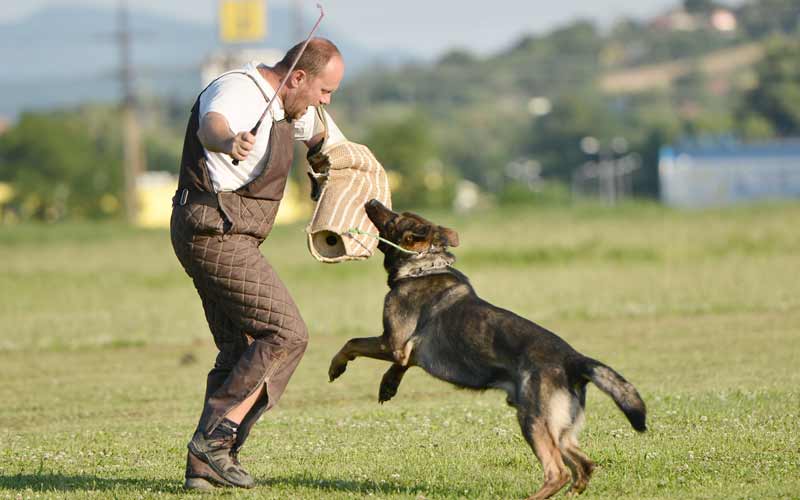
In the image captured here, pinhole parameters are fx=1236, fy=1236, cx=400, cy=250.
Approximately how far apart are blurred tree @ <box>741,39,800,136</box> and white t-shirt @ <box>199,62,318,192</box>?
96798 millimetres

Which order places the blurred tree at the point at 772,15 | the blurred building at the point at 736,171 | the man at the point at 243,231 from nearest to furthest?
the man at the point at 243,231 < the blurred building at the point at 736,171 < the blurred tree at the point at 772,15


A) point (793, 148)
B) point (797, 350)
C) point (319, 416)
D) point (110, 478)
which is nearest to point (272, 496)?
point (110, 478)

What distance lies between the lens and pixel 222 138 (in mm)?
6496

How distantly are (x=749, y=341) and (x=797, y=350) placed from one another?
1.05 m

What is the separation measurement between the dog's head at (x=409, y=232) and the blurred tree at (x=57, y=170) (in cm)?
7895

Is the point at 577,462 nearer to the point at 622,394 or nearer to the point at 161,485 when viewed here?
the point at 622,394

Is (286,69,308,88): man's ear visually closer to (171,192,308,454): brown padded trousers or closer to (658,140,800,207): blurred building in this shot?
(171,192,308,454): brown padded trousers

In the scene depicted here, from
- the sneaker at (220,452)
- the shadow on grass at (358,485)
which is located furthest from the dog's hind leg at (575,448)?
the sneaker at (220,452)

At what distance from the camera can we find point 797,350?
1348 centimetres

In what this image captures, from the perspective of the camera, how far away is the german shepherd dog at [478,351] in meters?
6.63

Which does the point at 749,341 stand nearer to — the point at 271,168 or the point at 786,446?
the point at 786,446

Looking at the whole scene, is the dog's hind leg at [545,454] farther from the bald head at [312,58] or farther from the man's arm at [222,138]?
the bald head at [312,58]

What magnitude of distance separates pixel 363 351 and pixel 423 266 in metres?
0.63

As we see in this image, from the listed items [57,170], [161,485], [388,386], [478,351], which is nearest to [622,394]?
[478,351]
